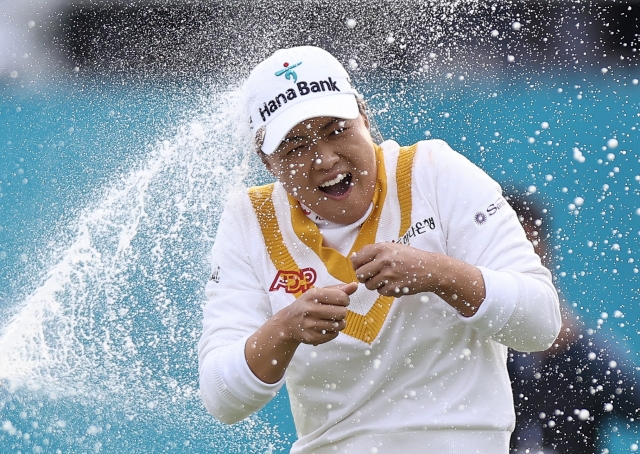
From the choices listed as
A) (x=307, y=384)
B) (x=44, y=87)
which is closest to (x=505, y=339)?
(x=307, y=384)

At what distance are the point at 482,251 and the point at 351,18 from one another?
93.4 inches

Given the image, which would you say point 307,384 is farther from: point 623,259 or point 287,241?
point 623,259

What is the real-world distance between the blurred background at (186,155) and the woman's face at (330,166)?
122 centimetres

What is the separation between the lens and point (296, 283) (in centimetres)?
190

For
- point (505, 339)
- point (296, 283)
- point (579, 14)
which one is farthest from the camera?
point (579, 14)

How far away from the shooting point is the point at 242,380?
5.83 feet

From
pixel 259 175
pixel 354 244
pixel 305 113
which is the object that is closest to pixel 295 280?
pixel 354 244

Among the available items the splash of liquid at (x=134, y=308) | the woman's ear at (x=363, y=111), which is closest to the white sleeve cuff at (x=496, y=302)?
the woman's ear at (x=363, y=111)

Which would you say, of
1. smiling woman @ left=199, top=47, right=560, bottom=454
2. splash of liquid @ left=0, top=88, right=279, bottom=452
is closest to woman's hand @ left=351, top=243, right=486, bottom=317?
smiling woman @ left=199, top=47, right=560, bottom=454

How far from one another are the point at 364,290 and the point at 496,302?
0.31 m

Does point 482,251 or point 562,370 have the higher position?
point 482,251

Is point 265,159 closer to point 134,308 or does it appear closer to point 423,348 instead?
point 423,348

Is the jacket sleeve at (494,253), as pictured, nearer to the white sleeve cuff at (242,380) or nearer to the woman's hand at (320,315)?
the woman's hand at (320,315)

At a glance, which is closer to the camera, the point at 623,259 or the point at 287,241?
the point at 287,241
